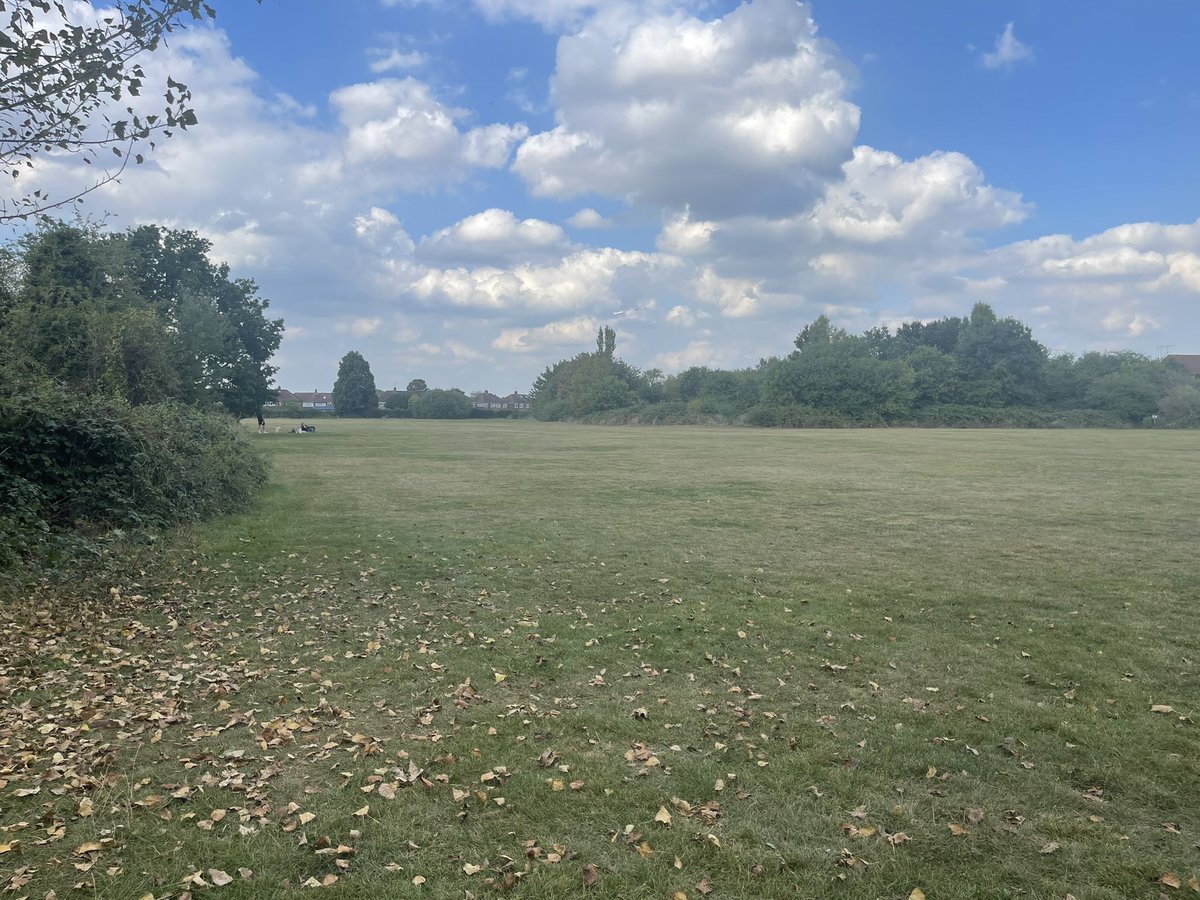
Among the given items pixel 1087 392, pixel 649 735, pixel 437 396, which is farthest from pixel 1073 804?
pixel 437 396

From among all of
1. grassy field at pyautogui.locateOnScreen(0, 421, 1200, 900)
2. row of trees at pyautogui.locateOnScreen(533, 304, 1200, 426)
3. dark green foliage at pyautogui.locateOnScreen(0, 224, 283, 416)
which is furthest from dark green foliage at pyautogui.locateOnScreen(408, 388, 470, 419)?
grassy field at pyautogui.locateOnScreen(0, 421, 1200, 900)

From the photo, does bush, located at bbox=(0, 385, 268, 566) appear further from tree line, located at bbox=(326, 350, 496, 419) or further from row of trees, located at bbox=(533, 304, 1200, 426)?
tree line, located at bbox=(326, 350, 496, 419)

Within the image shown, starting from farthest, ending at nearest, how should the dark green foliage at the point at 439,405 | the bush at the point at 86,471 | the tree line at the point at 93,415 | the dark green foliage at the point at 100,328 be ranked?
1. the dark green foliage at the point at 439,405
2. the dark green foliage at the point at 100,328
3. the tree line at the point at 93,415
4. the bush at the point at 86,471

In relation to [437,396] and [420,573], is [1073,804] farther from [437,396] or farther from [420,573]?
[437,396]

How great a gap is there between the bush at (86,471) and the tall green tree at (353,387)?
104069mm

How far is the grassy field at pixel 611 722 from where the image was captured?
155 inches

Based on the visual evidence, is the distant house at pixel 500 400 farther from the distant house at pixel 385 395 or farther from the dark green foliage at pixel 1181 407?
the dark green foliage at pixel 1181 407

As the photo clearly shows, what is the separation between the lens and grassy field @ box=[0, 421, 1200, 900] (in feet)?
12.9

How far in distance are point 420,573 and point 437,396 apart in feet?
382

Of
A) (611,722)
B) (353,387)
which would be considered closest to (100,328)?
(611,722)

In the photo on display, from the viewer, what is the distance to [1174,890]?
3.68 meters

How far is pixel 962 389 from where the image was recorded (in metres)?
83.0

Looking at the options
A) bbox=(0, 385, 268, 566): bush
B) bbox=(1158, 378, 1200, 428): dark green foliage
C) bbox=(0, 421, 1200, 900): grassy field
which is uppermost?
bbox=(1158, 378, 1200, 428): dark green foliage

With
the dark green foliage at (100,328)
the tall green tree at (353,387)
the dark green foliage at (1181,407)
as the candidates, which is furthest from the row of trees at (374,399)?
the dark green foliage at (1181,407)
